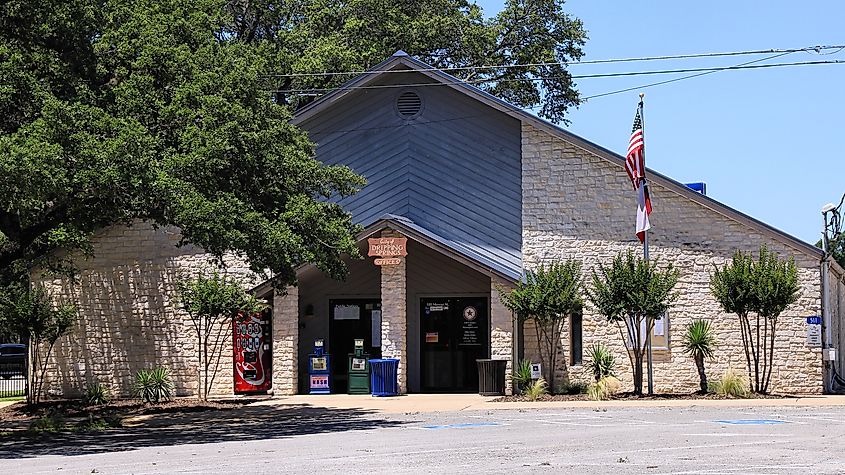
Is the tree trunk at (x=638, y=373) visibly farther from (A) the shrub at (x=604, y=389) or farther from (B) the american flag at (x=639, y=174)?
(B) the american flag at (x=639, y=174)

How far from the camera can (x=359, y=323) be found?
28.0m

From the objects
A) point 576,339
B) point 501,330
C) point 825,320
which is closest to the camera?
point 501,330

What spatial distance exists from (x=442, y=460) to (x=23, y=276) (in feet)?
96.6

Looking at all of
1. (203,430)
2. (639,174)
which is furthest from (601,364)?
(203,430)

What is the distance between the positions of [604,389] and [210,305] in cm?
857

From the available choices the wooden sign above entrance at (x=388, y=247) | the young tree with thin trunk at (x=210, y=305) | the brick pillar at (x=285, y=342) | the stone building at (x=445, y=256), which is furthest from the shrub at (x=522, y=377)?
the young tree with thin trunk at (x=210, y=305)

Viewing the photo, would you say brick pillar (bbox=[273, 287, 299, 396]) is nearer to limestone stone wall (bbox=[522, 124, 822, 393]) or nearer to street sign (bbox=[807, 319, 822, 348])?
limestone stone wall (bbox=[522, 124, 822, 393])

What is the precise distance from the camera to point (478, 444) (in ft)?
50.5

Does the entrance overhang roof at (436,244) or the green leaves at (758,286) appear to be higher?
the entrance overhang roof at (436,244)

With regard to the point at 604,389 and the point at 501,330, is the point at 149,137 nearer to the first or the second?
the point at 501,330

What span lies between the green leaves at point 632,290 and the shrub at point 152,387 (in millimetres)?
9788

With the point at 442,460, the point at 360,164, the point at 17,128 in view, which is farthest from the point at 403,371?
the point at 442,460

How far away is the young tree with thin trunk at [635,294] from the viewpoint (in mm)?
24703

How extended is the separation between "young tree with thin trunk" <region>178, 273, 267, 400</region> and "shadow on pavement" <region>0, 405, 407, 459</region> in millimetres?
2240
